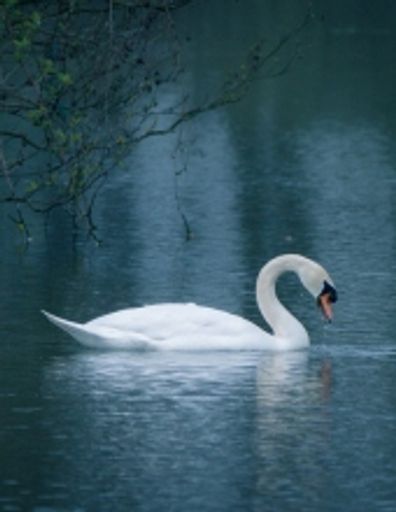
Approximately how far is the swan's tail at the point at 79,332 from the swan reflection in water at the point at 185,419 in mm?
101

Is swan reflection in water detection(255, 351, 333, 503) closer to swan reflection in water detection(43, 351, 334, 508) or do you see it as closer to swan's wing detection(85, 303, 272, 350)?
swan reflection in water detection(43, 351, 334, 508)

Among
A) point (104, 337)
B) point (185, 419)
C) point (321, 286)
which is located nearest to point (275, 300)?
point (321, 286)

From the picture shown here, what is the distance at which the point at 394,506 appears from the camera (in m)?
11.6

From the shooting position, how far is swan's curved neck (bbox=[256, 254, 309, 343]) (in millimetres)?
16766

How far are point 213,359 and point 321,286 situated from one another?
116 centimetres

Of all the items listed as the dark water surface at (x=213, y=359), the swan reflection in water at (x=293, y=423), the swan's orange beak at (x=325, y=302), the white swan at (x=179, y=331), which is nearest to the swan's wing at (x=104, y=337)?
the white swan at (x=179, y=331)

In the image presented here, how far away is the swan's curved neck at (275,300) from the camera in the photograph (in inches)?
660

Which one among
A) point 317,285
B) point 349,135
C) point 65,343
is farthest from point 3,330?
point 349,135

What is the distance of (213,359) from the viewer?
16219 millimetres

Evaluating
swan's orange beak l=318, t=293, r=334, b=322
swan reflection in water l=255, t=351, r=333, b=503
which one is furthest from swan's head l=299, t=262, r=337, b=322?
swan reflection in water l=255, t=351, r=333, b=503

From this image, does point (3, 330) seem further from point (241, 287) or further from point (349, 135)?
point (349, 135)

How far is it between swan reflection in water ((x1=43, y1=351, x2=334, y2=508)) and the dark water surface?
2cm

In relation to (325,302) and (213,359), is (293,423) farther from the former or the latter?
(325,302)

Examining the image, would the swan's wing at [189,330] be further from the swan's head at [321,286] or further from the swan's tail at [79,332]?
the swan's head at [321,286]
